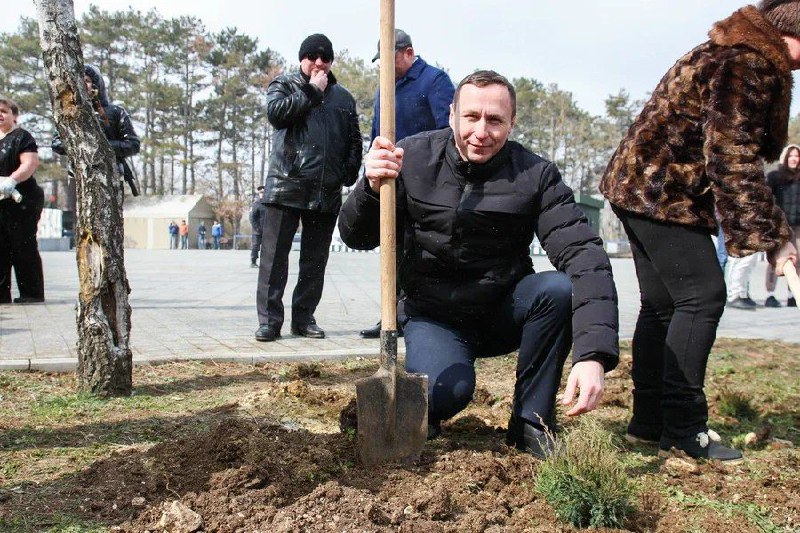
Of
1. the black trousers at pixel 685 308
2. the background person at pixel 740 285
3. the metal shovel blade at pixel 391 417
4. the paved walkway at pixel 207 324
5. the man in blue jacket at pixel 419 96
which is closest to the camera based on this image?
the metal shovel blade at pixel 391 417

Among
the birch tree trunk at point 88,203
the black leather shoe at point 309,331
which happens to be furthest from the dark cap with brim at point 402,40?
the birch tree trunk at point 88,203

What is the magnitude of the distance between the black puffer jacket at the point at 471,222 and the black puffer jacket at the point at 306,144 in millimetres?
2927

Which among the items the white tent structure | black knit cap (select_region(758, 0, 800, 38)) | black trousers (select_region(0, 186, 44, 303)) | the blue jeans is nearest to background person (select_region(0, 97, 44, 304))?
black trousers (select_region(0, 186, 44, 303))

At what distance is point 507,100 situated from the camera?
3.34 m

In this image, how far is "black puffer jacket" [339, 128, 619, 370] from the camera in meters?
3.39

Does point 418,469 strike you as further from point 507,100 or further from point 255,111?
point 255,111

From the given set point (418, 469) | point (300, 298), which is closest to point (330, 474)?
point (418, 469)

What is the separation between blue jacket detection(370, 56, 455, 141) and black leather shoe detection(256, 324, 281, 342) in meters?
1.86

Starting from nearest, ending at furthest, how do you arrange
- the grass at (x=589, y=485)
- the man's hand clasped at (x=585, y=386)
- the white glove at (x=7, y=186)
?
the grass at (x=589, y=485)
the man's hand clasped at (x=585, y=386)
the white glove at (x=7, y=186)

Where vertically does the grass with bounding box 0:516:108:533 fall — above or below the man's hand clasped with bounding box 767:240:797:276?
below

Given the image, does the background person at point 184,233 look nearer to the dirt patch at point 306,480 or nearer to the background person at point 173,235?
the background person at point 173,235

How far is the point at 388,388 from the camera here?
324cm

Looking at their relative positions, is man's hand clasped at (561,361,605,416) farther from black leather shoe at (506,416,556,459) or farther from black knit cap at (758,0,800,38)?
black knit cap at (758,0,800,38)

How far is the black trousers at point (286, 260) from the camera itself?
6520 mm
